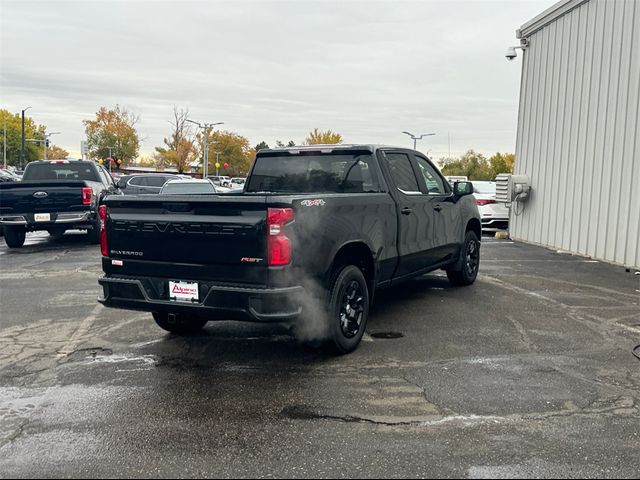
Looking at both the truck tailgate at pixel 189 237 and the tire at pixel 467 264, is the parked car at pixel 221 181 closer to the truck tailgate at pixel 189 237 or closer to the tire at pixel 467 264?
the tire at pixel 467 264

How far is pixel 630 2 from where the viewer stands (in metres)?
10.8

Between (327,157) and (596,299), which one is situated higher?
(327,157)

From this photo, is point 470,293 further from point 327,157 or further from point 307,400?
point 307,400

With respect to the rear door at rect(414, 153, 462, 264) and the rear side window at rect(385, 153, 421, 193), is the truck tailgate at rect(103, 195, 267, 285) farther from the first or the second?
the rear door at rect(414, 153, 462, 264)

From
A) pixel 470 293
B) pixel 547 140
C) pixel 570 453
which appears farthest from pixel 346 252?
pixel 547 140

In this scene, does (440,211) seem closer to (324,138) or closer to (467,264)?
(467,264)

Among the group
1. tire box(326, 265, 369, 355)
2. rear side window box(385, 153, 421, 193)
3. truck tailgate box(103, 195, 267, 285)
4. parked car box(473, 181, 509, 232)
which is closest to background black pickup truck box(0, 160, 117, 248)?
rear side window box(385, 153, 421, 193)

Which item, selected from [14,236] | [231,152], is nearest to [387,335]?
[14,236]

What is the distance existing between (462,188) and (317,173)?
228 centimetres

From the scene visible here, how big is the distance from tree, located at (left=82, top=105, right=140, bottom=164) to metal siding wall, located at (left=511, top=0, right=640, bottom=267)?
2767 inches

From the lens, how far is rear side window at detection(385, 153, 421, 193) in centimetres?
652

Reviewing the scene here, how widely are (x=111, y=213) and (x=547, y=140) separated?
37.0 ft

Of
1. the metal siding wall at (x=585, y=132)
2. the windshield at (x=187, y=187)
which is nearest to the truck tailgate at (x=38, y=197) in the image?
the windshield at (x=187, y=187)

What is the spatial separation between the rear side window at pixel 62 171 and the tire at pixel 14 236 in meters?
1.78
